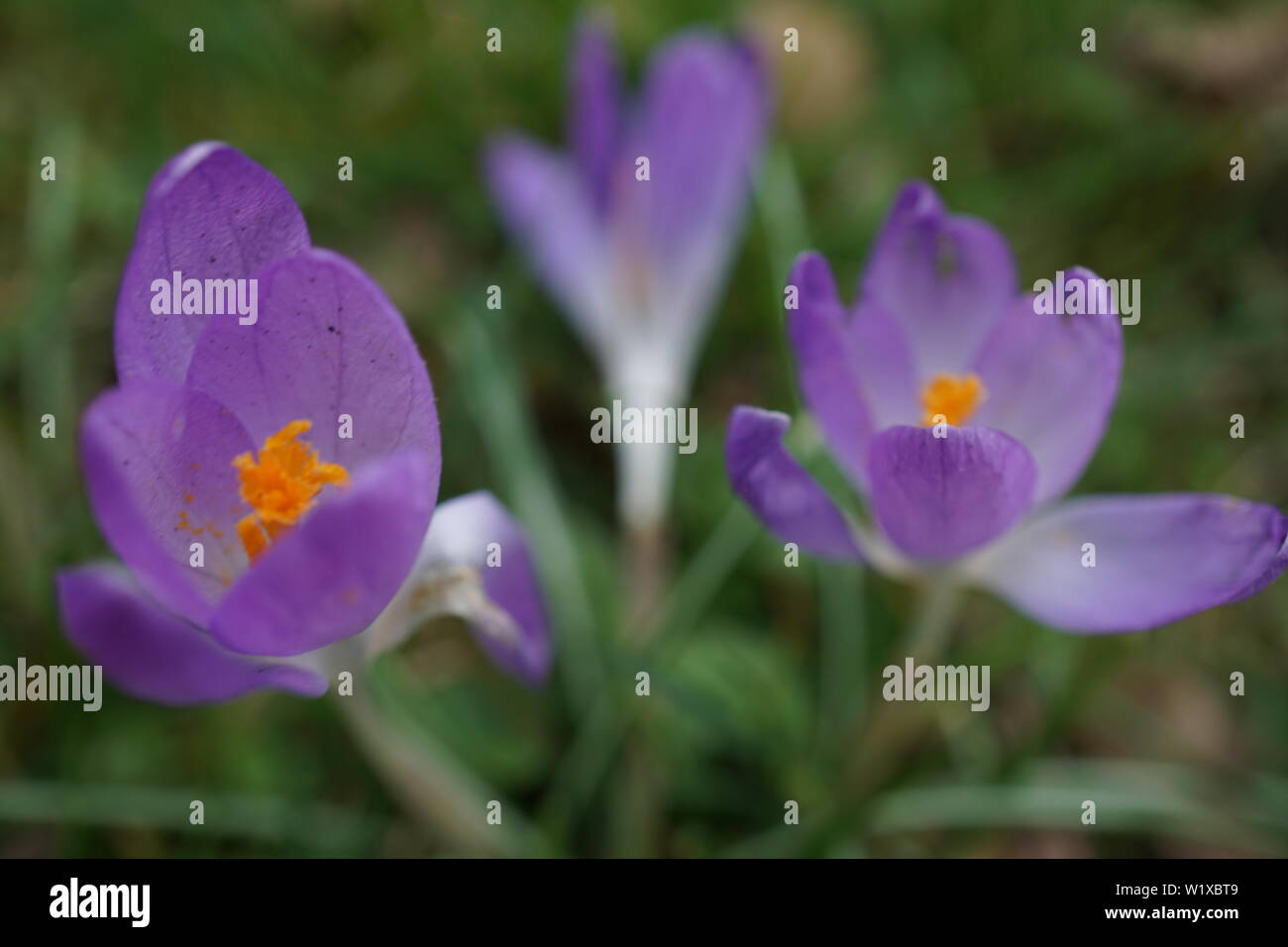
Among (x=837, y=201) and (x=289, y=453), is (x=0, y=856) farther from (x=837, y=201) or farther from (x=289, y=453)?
(x=837, y=201)

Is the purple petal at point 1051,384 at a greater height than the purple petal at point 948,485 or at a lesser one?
greater

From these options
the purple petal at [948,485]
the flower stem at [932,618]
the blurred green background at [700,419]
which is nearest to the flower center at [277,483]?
the blurred green background at [700,419]

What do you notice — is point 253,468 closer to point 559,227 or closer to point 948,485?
point 948,485

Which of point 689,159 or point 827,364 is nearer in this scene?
point 827,364

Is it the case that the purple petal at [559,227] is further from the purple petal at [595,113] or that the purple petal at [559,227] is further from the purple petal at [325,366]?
the purple petal at [325,366]

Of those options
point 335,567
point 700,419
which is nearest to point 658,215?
point 700,419

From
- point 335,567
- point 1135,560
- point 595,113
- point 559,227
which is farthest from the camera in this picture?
point 559,227
